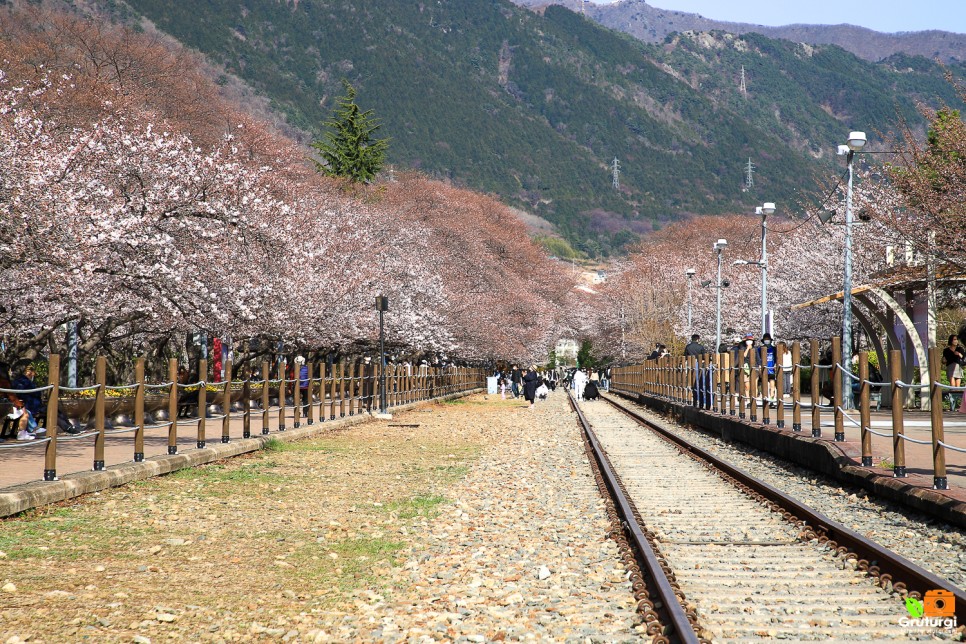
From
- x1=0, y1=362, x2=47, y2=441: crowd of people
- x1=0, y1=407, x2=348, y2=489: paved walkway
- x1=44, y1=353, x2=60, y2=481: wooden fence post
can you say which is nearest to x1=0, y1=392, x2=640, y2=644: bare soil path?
x1=44, y1=353, x2=60, y2=481: wooden fence post

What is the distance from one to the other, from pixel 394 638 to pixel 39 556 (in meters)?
3.57

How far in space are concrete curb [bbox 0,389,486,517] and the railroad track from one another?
222 inches

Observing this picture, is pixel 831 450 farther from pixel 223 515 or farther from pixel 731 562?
pixel 223 515

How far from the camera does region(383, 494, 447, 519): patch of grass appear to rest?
10492 millimetres

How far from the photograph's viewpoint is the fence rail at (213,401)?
1222cm

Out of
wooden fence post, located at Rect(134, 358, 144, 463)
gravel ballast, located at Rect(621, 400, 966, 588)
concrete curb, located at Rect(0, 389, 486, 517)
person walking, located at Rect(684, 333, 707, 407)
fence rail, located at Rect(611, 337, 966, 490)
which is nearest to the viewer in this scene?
gravel ballast, located at Rect(621, 400, 966, 588)

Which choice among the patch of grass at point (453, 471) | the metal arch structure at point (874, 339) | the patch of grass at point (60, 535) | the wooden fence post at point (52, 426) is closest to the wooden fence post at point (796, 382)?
the patch of grass at point (453, 471)

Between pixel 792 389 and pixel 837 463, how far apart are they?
9.36 feet

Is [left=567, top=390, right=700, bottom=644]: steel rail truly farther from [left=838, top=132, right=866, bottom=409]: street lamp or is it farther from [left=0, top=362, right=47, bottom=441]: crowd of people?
[left=838, top=132, right=866, bottom=409]: street lamp

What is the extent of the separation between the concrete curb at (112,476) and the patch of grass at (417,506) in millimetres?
3261

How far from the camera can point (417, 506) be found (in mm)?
11109

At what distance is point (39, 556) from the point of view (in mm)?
7891

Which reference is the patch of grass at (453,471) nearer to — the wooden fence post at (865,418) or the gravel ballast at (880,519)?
the gravel ballast at (880,519)

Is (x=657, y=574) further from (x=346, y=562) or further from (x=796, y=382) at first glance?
(x=796, y=382)
